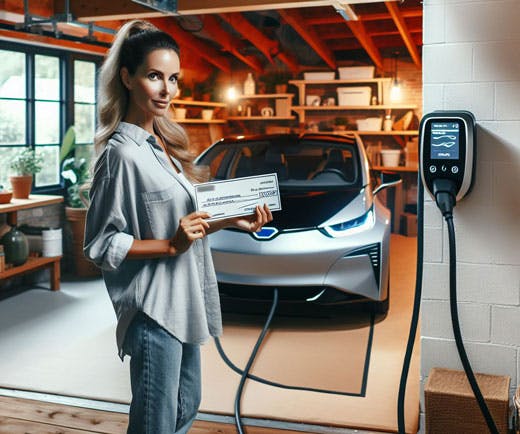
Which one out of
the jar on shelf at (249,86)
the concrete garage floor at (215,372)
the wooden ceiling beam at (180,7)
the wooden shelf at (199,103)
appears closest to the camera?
the concrete garage floor at (215,372)

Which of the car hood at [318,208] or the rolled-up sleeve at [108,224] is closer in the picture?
the rolled-up sleeve at [108,224]

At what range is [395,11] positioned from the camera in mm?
6812

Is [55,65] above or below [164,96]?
above

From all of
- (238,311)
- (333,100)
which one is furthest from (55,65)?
(333,100)

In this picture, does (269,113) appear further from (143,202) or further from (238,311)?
(143,202)

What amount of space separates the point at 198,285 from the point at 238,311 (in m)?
2.75

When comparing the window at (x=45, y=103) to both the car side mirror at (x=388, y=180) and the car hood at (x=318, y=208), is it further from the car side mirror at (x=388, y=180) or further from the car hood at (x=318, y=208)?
the car side mirror at (x=388, y=180)

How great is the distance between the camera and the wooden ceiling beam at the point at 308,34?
717cm

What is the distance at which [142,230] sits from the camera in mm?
1669

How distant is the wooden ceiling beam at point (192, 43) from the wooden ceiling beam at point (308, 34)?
1340 mm

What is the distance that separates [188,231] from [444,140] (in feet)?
3.80

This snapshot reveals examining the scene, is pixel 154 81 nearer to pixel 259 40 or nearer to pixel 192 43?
pixel 259 40

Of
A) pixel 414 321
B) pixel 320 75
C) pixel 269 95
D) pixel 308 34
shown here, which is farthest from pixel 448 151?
pixel 269 95

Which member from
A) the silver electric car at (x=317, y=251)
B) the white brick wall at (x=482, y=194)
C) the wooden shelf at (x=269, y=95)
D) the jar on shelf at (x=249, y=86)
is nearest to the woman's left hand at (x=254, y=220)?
the white brick wall at (x=482, y=194)
